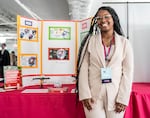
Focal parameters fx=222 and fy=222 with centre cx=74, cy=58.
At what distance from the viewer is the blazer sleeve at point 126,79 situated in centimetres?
144

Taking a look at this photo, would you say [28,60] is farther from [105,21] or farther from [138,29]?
[138,29]

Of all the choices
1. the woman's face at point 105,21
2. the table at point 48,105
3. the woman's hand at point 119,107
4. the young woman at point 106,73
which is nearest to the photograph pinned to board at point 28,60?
the table at point 48,105

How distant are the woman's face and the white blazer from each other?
0.07 meters

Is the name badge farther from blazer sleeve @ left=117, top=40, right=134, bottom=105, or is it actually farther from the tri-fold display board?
the tri-fold display board

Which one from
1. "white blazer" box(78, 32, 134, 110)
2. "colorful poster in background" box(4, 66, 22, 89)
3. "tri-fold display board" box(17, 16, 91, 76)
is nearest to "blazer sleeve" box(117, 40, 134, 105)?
"white blazer" box(78, 32, 134, 110)

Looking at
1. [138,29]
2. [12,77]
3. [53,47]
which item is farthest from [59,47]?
[138,29]

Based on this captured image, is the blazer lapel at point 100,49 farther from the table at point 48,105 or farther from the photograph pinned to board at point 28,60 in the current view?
the photograph pinned to board at point 28,60

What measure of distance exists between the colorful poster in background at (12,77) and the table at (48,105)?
211 mm

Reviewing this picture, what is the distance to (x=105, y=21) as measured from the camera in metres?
1.49

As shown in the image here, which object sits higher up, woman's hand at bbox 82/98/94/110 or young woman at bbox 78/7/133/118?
→ young woman at bbox 78/7/133/118

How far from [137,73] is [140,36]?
433mm

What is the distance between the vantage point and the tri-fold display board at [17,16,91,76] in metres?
2.34

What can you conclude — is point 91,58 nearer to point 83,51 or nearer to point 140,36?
point 83,51

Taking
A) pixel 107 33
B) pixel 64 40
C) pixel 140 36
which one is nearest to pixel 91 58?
pixel 107 33
